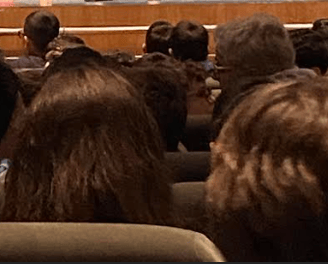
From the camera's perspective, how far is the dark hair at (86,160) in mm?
1467

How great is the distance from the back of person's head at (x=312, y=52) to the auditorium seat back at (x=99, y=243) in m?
2.46

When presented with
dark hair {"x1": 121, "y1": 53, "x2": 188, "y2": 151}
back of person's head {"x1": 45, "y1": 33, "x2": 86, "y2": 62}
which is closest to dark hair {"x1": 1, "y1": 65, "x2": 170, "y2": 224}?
dark hair {"x1": 121, "y1": 53, "x2": 188, "y2": 151}

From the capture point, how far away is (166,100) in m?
2.62

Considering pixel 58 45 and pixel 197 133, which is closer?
pixel 197 133

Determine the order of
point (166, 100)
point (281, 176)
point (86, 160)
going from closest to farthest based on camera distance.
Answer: point (281, 176), point (86, 160), point (166, 100)

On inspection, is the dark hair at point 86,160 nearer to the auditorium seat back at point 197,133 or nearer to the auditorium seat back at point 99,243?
the auditorium seat back at point 99,243

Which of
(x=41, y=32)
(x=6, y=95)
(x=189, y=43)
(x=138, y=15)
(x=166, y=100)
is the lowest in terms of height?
(x=138, y=15)

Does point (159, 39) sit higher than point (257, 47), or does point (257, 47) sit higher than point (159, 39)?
point (257, 47)

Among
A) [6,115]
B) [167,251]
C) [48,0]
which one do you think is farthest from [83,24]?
[167,251]

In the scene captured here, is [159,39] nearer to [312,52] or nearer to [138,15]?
[312,52]

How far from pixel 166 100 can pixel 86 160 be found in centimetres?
117

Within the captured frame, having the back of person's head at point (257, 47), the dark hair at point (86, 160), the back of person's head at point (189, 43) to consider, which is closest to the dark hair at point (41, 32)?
the back of person's head at point (189, 43)

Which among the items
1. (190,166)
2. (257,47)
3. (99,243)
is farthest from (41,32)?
(99,243)

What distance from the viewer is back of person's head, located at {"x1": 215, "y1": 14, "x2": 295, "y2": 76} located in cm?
289
